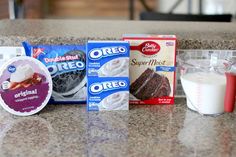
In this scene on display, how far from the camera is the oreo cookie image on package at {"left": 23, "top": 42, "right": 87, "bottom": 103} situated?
0.95 m

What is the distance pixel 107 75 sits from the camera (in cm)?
92

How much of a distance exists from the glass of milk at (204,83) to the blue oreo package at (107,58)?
0.16m

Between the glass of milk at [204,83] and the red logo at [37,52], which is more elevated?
the red logo at [37,52]

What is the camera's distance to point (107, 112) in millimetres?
941

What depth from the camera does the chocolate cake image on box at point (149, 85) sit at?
98 centimetres

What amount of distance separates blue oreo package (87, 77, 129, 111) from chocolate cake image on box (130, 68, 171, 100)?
0.05m

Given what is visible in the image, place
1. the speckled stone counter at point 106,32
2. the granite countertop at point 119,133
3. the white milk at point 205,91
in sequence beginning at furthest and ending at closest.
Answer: the speckled stone counter at point 106,32, the white milk at point 205,91, the granite countertop at point 119,133

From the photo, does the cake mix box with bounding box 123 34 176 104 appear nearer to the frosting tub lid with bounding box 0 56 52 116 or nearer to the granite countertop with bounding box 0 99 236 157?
the granite countertop with bounding box 0 99 236 157

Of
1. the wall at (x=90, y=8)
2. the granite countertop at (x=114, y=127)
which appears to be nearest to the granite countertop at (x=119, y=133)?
the granite countertop at (x=114, y=127)

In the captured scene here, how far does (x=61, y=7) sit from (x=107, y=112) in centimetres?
470

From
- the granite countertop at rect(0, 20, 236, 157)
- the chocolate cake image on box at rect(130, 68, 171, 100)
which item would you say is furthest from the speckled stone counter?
the chocolate cake image on box at rect(130, 68, 171, 100)

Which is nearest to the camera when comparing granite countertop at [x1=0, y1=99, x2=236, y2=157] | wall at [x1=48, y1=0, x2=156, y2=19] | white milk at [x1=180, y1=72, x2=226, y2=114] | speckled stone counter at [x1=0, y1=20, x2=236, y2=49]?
granite countertop at [x1=0, y1=99, x2=236, y2=157]

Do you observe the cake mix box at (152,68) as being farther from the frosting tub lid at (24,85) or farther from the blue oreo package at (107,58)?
the frosting tub lid at (24,85)

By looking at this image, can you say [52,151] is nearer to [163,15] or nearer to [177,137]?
[177,137]
